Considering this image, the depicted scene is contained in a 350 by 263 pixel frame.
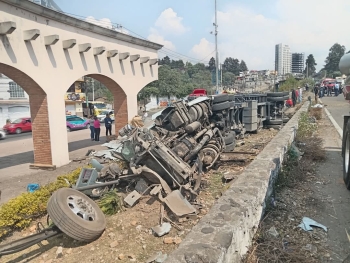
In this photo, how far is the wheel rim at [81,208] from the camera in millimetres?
4715

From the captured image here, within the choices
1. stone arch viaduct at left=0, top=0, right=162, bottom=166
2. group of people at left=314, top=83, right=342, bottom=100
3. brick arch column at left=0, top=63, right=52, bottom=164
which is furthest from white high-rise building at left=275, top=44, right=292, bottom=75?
brick arch column at left=0, top=63, right=52, bottom=164

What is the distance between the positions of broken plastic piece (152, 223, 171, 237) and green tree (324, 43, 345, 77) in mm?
86115

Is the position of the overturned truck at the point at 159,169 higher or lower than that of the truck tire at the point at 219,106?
lower

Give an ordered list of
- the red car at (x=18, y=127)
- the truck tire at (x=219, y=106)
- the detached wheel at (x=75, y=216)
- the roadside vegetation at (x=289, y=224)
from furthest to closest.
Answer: the red car at (x=18, y=127), the truck tire at (x=219, y=106), the detached wheel at (x=75, y=216), the roadside vegetation at (x=289, y=224)

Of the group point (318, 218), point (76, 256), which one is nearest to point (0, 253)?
point (76, 256)

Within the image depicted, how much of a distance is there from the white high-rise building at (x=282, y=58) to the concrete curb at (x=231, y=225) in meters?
71.4

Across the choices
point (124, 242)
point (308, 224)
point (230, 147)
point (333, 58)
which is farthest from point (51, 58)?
point (333, 58)

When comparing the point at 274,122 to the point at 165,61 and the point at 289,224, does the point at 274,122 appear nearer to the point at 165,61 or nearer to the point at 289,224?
the point at 289,224

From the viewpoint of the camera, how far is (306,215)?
15.0ft

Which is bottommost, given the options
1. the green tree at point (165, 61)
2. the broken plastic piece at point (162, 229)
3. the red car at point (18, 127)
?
the red car at point (18, 127)

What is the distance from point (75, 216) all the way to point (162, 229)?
131 centimetres

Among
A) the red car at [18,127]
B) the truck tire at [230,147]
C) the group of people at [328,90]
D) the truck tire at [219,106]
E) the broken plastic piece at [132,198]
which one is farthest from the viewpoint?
the group of people at [328,90]

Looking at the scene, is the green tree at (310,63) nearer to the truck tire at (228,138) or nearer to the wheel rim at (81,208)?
the truck tire at (228,138)

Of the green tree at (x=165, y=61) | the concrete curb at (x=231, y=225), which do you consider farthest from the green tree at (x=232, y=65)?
the concrete curb at (x=231, y=225)
